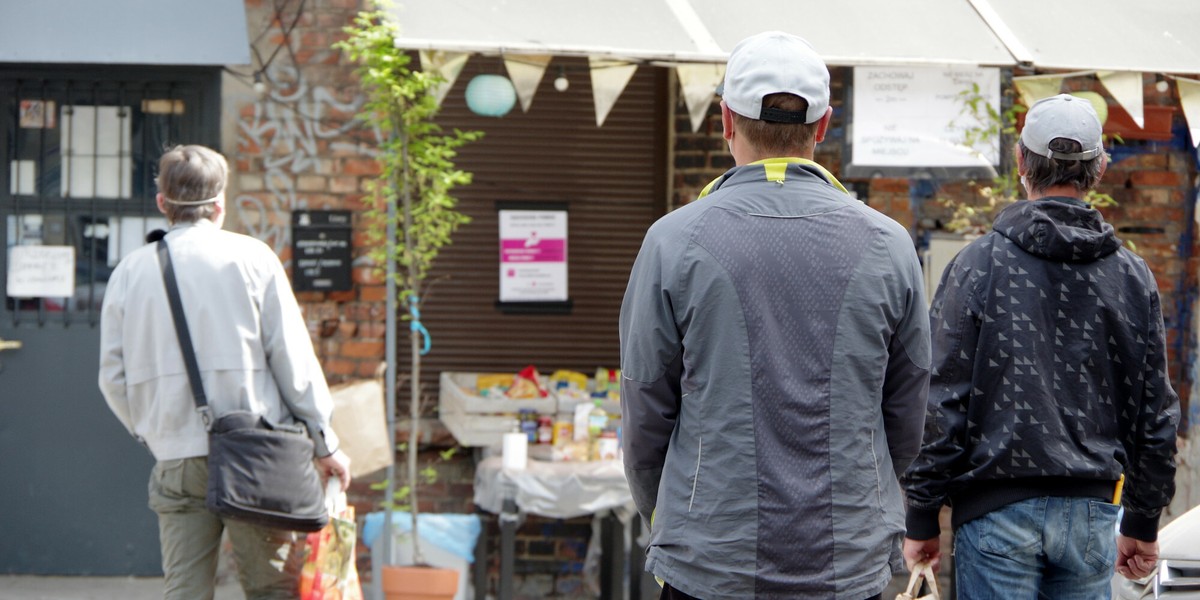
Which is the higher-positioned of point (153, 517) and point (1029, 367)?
point (1029, 367)

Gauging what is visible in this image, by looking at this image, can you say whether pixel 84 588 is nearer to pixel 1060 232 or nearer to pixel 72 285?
pixel 72 285

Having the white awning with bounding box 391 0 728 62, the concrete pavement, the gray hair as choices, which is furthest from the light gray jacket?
the concrete pavement

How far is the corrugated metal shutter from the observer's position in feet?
21.7

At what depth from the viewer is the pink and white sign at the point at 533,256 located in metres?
6.58

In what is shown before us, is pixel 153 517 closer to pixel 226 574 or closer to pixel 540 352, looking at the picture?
pixel 226 574

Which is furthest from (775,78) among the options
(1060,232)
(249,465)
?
(249,465)

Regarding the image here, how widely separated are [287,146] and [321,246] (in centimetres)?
51

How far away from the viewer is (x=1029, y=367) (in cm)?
294

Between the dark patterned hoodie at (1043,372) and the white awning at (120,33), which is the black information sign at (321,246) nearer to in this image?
the white awning at (120,33)

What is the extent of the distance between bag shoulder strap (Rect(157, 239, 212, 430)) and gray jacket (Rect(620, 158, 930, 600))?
1.88m

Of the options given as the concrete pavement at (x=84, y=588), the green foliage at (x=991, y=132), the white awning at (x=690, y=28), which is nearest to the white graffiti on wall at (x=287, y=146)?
the white awning at (x=690, y=28)

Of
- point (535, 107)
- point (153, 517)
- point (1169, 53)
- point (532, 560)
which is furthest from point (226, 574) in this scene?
point (1169, 53)

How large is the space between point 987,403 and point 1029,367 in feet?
0.42

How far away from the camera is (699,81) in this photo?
535cm
